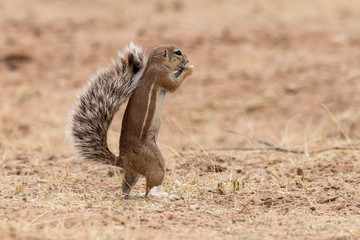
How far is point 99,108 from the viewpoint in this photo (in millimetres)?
4754

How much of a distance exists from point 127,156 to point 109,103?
46 cm

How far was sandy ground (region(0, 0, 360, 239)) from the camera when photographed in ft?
13.7

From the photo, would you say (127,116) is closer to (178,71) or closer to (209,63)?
(178,71)

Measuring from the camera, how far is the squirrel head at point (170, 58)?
16.5 ft

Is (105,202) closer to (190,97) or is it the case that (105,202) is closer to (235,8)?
(190,97)

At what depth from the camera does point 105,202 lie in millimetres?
4609

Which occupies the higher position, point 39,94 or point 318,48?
point 318,48

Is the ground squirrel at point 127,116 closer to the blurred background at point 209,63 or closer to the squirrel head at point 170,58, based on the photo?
the squirrel head at point 170,58

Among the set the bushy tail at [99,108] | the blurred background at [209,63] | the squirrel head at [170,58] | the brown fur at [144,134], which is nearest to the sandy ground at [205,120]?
the blurred background at [209,63]

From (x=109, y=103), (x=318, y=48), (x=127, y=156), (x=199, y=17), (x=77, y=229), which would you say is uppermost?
(x=199, y=17)

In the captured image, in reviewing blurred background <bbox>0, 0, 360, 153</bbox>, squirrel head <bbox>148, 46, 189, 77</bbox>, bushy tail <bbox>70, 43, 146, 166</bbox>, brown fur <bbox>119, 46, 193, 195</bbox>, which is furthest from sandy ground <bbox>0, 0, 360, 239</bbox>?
squirrel head <bbox>148, 46, 189, 77</bbox>

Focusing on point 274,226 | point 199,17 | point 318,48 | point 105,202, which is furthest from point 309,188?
point 199,17

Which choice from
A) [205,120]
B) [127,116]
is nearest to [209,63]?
[205,120]

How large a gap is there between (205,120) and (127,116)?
5191 millimetres
